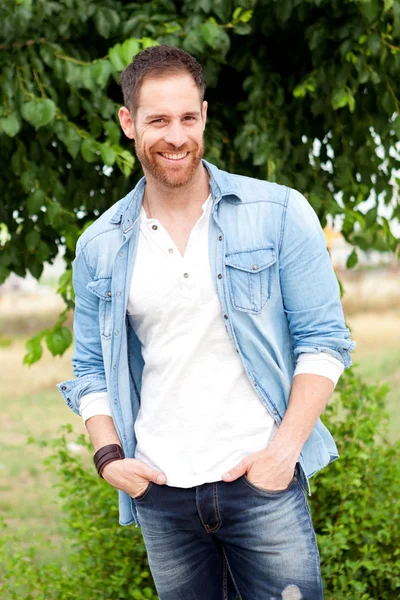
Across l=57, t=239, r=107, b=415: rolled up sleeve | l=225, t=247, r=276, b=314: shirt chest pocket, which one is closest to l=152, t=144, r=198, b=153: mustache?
l=225, t=247, r=276, b=314: shirt chest pocket

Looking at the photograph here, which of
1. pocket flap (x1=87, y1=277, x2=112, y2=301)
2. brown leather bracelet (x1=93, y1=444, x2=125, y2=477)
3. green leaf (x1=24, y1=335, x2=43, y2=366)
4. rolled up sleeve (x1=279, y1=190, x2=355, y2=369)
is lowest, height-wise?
brown leather bracelet (x1=93, y1=444, x2=125, y2=477)

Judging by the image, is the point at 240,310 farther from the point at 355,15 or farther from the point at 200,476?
the point at 355,15

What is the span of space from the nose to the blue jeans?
71 cm

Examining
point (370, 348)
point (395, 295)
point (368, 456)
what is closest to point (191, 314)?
point (368, 456)

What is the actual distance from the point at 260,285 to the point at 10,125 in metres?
1.30

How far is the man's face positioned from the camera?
1811 mm

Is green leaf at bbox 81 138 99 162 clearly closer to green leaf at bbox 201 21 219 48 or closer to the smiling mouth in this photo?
green leaf at bbox 201 21 219 48

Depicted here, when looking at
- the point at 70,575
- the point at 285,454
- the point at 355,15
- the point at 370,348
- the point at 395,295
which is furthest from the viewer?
the point at 395,295

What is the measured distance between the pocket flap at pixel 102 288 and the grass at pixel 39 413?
2358 millimetres

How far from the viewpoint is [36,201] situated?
2949 millimetres

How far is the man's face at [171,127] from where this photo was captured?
1.81 metres

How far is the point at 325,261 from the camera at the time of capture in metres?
1.84

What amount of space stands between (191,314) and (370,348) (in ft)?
28.6

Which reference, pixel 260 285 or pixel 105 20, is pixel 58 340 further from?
pixel 260 285
